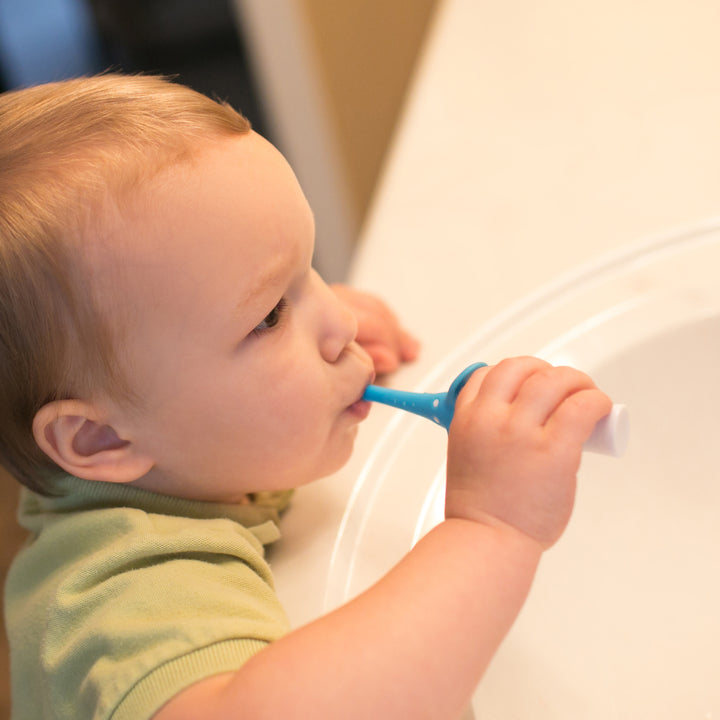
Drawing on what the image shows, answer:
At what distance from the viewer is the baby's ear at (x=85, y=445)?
0.44 metres

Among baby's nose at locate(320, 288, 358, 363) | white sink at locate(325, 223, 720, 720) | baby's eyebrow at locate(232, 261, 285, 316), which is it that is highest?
baby's eyebrow at locate(232, 261, 285, 316)

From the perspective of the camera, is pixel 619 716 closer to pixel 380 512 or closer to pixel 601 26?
pixel 380 512

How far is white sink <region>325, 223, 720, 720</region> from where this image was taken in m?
0.47

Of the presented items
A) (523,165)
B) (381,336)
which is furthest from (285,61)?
(381,336)

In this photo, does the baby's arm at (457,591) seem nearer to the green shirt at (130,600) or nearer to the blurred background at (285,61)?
the green shirt at (130,600)

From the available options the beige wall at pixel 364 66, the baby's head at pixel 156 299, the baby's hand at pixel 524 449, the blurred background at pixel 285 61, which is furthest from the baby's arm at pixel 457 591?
the beige wall at pixel 364 66

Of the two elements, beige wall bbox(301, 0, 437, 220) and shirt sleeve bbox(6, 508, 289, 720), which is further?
beige wall bbox(301, 0, 437, 220)

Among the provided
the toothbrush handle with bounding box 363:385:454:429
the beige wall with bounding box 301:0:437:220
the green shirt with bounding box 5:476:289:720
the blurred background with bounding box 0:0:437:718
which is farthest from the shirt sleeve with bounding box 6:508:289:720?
the beige wall with bounding box 301:0:437:220

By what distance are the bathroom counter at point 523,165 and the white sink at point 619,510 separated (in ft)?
0.07

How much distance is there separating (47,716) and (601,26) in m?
0.66

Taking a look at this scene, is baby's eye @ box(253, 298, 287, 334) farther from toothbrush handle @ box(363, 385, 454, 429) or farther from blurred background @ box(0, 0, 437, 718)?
blurred background @ box(0, 0, 437, 718)

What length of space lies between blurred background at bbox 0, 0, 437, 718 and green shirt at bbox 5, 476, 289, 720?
0.61m

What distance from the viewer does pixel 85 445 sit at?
467 millimetres

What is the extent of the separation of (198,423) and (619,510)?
25 centimetres
